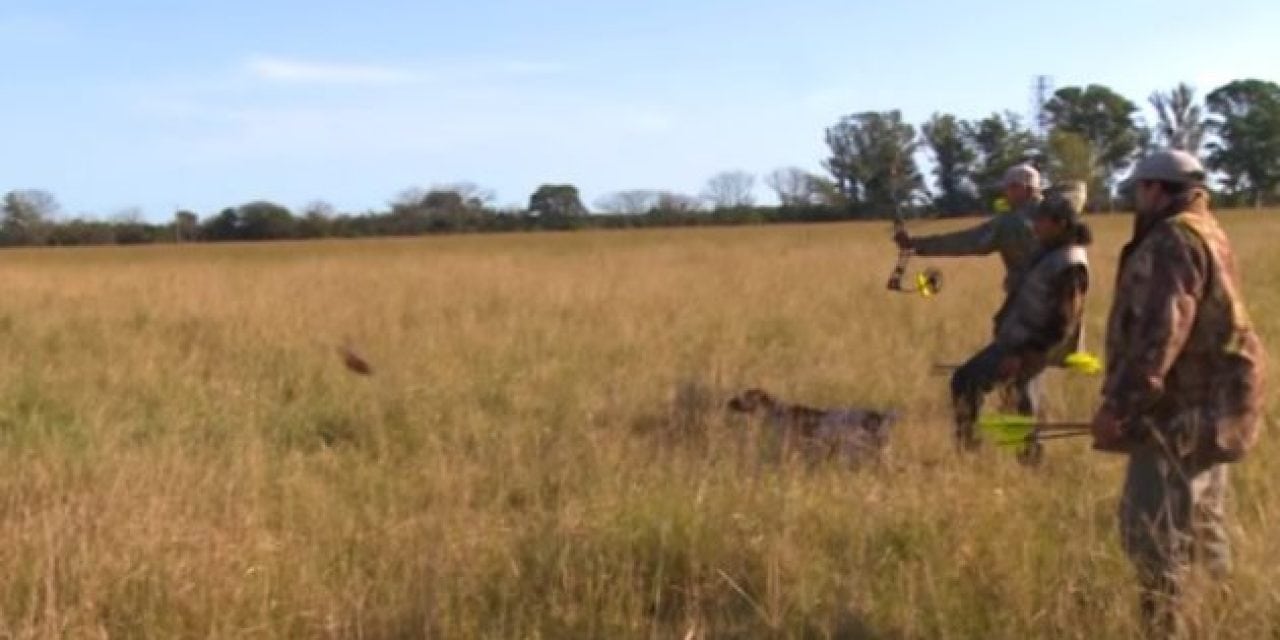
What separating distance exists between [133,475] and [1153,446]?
399 centimetres

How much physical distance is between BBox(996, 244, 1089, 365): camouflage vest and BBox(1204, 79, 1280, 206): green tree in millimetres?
74291

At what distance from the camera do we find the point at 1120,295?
394 centimetres

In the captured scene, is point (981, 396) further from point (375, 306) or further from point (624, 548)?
point (375, 306)

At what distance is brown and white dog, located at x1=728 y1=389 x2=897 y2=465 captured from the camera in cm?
645

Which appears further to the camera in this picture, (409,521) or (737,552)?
(409,521)

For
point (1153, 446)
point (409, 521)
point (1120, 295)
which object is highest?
point (1120, 295)

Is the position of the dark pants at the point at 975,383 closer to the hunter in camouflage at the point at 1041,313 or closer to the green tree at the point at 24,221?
the hunter in camouflage at the point at 1041,313

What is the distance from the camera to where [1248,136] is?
82375 millimetres

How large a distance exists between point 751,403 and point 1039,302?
173 cm

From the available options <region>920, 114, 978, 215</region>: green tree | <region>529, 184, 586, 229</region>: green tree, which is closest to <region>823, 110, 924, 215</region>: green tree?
<region>920, 114, 978, 215</region>: green tree

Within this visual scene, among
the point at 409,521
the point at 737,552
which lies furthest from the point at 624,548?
the point at 409,521

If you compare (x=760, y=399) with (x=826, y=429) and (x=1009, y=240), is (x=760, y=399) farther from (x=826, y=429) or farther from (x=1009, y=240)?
(x=1009, y=240)

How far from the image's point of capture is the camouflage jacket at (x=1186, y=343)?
3.76 m

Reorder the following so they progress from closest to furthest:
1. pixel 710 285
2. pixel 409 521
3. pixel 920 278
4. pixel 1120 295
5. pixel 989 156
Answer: pixel 1120 295 < pixel 409 521 < pixel 920 278 < pixel 710 285 < pixel 989 156
